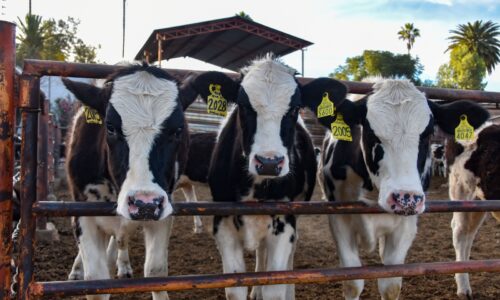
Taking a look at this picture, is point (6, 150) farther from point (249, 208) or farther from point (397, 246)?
point (397, 246)

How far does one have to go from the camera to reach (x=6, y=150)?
2348 millimetres

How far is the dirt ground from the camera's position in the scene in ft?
16.8

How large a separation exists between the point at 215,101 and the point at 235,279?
1.37m

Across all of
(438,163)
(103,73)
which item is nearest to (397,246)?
(103,73)

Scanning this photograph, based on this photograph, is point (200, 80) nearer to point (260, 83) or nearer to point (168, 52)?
point (260, 83)

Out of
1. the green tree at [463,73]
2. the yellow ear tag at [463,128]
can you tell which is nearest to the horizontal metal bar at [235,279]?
the yellow ear tag at [463,128]

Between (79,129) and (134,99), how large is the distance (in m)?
1.19

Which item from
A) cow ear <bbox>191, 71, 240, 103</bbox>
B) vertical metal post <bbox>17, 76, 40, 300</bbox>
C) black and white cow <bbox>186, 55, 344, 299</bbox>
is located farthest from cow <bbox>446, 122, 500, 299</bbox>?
vertical metal post <bbox>17, 76, 40, 300</bbox>

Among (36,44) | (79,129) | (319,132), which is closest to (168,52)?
(319,132)

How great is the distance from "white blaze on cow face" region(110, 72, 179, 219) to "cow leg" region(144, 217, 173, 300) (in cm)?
103

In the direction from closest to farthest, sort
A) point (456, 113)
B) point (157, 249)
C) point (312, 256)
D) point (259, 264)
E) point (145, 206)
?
point (145, 206) < point (157, 249) < point (456, 113) < point (259, 264) < point (312, 256)

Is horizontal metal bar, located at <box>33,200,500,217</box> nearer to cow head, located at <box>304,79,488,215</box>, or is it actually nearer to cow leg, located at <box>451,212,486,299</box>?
cow head, located at <box>304,79,488,215</box>

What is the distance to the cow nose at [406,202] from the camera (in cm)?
294

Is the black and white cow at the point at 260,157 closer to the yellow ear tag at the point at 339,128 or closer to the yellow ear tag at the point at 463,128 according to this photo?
the yellow ear tag at the point at 339,128
